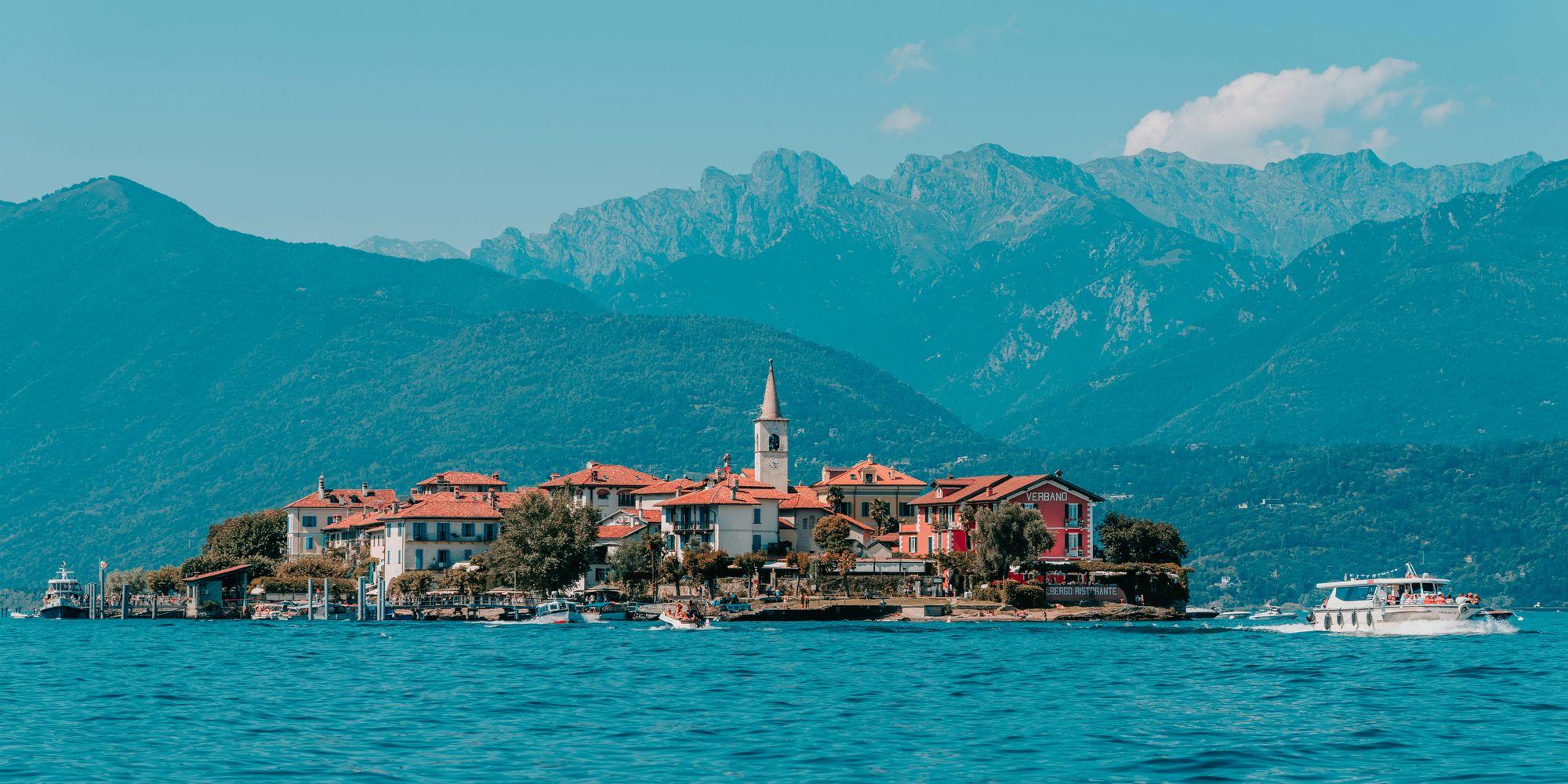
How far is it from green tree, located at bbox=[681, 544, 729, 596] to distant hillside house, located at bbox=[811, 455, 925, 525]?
24.8 meters

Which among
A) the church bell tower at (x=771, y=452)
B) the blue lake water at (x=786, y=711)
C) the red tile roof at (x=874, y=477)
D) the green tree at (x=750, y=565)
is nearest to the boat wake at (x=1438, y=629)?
the blue lake water at (x=786, y=711)

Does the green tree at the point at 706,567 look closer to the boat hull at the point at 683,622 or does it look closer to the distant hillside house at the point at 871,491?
the boat hull at the point at 683,622

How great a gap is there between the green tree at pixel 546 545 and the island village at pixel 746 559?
767 mm

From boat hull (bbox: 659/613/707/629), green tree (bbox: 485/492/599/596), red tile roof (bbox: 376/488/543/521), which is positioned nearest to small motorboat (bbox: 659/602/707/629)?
boat hull (bbox: 659/613/707/629)

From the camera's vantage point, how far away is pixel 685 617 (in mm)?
128250

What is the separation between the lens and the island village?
470 ft

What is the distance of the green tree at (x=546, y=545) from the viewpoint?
147125 millimetres

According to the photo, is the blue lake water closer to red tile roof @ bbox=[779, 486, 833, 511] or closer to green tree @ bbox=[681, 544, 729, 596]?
green tree @ bbox=[681, 544, 729, 596]

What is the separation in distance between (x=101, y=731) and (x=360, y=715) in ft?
25.4

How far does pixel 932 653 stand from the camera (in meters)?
94.8

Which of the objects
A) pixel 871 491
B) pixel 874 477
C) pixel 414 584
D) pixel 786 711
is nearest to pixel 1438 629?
pixel 871 491

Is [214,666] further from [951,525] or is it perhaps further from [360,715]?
[951,525]

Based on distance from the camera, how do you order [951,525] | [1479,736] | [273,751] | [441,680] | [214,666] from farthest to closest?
[951,525] → [214,666] → [441,680] → [1479,736] → [273,751]

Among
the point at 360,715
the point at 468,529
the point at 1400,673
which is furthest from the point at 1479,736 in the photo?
the point at 468,529
